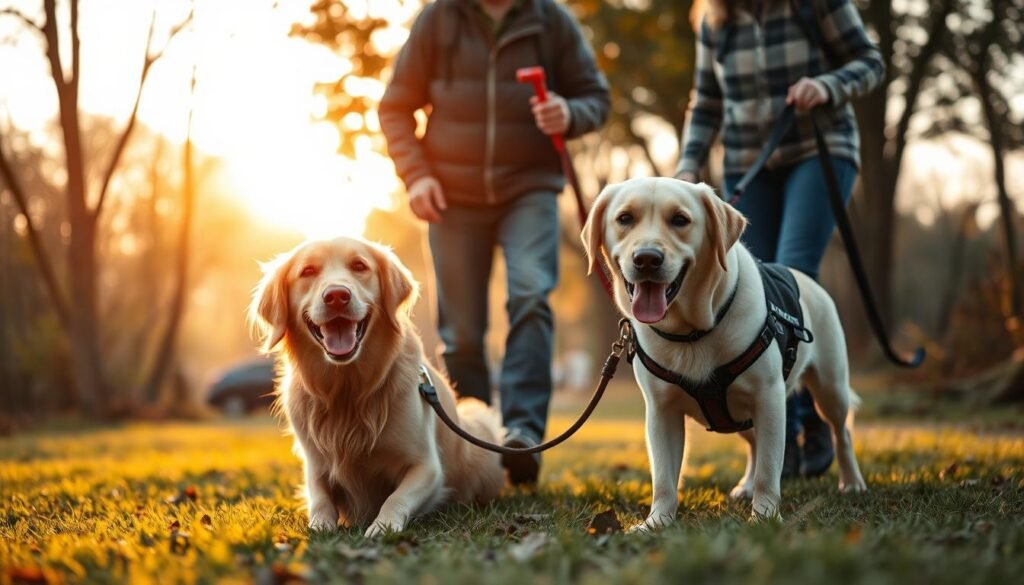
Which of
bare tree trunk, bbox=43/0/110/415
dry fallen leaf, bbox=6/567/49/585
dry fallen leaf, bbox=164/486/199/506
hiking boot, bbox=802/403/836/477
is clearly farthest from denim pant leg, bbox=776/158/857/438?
bare tree trunk, bbox=43/0/110/415

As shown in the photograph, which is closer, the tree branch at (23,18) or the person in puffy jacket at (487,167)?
the person in puffy jacket at (487,167)

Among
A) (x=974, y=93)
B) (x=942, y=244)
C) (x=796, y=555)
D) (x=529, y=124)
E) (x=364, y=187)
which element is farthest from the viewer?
(x=942, y=244)

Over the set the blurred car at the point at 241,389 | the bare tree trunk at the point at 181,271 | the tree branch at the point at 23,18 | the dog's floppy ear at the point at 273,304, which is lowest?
the blurred car at the point at 241,389

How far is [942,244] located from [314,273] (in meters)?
45.5

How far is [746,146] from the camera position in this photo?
15.5 feet

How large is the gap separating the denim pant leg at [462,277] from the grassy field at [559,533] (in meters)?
0.91

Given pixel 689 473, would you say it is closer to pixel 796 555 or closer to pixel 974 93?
pixel 796 555

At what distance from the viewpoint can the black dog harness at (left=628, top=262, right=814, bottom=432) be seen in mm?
3328

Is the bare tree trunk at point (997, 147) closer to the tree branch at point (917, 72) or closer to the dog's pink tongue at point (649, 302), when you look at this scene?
the tree branch at point (917, 72)

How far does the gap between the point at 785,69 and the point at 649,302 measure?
6.53ft

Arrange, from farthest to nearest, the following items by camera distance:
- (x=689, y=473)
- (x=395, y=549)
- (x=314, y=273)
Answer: (x=689, y=473) → (x=314, y=273) → (x=395, y=549)

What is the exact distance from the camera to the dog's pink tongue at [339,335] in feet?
11.9

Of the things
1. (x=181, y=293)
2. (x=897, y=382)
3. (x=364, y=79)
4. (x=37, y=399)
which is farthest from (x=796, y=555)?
(x=37, y=399)

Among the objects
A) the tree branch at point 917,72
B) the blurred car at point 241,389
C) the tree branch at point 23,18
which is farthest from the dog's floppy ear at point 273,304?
the blurred car at point 241,389
